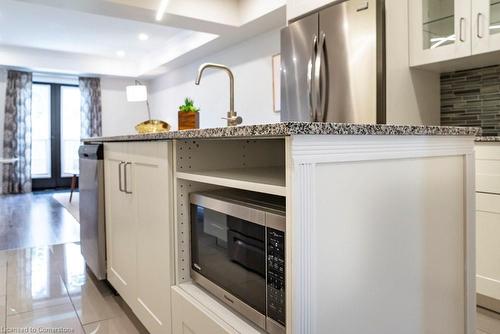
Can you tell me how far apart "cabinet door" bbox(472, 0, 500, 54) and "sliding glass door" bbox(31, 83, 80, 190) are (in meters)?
7.15

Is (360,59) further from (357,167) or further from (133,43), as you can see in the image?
(133,43)

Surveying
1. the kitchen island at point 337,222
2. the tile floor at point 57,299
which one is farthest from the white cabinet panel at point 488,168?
the tile floor at point 57,299

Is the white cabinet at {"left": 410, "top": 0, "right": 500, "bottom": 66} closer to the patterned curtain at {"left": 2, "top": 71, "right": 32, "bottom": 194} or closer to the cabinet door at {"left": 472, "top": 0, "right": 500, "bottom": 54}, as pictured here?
the cabinet door at {"left": 472, "top": 0, "right": 500, "bottom": 54}

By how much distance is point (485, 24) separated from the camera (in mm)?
1888

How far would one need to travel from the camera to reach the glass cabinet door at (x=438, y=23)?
2033 millimetres

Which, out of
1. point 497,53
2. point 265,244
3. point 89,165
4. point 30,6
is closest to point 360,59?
point 497,53

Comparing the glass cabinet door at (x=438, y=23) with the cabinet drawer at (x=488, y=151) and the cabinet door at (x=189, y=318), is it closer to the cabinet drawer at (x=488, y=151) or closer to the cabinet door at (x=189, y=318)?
the cabinet drawer at (x=488, y=151)

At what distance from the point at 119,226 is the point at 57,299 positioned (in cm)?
64

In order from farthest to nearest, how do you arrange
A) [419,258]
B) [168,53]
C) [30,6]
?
[168,53] < [30,6] < [419,258]

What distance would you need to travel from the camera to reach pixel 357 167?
0.90 m

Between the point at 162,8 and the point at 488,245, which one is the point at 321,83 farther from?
the point at 162,8

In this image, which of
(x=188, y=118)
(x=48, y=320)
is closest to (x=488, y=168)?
(x=188, y=118)

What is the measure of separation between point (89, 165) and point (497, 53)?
2.44m

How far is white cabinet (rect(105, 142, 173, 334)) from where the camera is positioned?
4.60 feet
